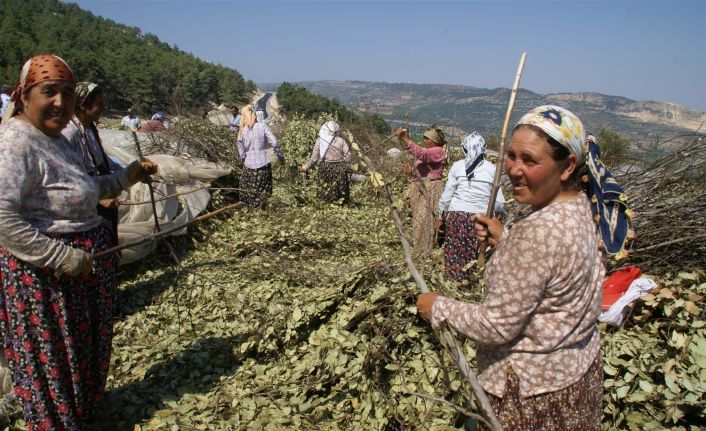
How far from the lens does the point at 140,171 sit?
238 cm

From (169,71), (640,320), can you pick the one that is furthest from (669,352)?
(169,71)

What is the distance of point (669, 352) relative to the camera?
2.66 meters

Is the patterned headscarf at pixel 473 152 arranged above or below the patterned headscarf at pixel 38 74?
below

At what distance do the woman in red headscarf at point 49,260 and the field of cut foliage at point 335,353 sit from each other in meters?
0.47

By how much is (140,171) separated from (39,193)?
23.0 inches

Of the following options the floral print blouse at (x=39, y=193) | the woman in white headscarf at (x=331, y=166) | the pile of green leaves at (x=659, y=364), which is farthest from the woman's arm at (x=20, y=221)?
the woman in white headscarf at (x=331, y=166)

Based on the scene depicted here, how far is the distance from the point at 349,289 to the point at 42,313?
1.68 metres

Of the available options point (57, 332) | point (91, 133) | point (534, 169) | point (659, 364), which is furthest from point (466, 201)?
point (57, 332)

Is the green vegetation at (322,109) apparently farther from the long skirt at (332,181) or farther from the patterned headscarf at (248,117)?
the patterned headscarf at (248,117)

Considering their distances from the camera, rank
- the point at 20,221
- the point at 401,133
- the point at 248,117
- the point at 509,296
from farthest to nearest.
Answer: the point at 248,117 < the point at 401,133 < the point at 20,221 < the point at 509,296

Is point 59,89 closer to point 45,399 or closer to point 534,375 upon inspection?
point 45,399

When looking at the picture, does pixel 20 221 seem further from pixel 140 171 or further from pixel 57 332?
pixel 140 171

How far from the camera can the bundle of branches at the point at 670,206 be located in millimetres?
3697

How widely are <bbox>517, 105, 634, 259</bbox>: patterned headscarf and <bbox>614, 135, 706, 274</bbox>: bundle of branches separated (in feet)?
7.50
